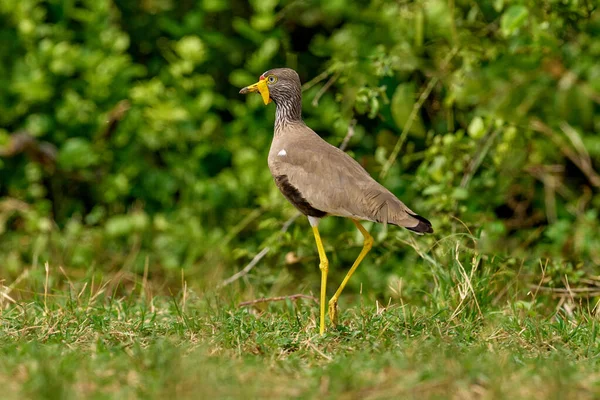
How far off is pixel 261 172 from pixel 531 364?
16.2 feet

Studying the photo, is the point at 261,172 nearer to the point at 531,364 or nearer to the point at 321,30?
the point at 321,30

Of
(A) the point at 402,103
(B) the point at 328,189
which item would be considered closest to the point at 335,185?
(B) the point at 328,189

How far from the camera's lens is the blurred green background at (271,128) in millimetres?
6551

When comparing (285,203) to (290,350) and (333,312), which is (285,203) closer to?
(333,312)

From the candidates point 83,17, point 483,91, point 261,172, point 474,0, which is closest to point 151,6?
point 83,17

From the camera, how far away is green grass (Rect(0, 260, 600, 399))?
11.5 ft

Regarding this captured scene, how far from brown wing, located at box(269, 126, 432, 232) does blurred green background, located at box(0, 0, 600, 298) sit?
97cm

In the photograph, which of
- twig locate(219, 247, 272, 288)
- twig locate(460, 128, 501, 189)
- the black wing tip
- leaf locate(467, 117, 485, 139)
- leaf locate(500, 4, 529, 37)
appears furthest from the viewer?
twig locate(460, 128, 501, 189)

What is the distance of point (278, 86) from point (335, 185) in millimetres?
901

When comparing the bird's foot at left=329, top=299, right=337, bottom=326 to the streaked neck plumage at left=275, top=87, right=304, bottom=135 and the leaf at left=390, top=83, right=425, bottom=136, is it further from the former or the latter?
the leaf at left=390, top=83, right=425, bottom=136

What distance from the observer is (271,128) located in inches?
356

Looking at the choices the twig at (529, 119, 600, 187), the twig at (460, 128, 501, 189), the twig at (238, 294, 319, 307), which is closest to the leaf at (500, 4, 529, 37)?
the twig at (460, 128, 501, 189)

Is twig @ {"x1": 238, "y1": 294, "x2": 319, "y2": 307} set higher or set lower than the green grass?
lower

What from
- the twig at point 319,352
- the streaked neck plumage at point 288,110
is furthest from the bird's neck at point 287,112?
the twig at point 319,352
